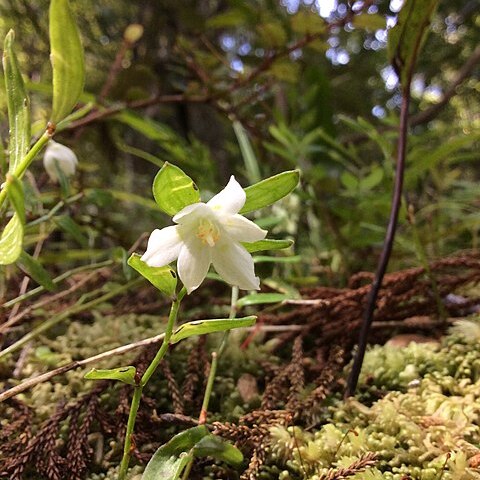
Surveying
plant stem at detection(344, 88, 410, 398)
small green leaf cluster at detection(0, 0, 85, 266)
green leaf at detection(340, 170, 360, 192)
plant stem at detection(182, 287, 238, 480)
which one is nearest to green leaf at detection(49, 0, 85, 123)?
small green leaf cluster at detection(0, 0, 85, 266)

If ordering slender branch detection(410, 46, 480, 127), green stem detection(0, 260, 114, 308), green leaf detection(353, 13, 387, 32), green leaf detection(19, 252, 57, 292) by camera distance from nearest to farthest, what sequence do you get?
green leaf detection(19, 252, 57, 292)
green stem detection(0, 260, 114, 308)
green leaf detection(353, 13, 387, 32)
slender branch detection(410, 46, 480, 127)

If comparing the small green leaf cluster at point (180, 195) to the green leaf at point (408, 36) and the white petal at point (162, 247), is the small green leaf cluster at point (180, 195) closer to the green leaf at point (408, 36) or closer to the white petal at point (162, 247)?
the white petal at point (162, 247)

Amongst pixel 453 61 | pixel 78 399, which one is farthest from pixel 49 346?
pixel 453 61

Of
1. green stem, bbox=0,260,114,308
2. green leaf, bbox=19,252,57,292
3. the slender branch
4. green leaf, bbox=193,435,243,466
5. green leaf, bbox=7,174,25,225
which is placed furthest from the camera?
the slender branch

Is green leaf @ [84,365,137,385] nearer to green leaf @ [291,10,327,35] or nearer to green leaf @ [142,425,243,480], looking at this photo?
green leaf @ [142,425,243,480]

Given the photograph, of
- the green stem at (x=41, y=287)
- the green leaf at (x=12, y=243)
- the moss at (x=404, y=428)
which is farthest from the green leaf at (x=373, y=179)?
the green leaf at (x=12, y=243)

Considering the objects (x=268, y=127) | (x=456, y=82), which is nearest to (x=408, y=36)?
(x=268, y=127)

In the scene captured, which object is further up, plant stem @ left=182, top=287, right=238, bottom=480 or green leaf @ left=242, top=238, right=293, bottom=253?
green leaf @ left=242, top=238, right=293, bottom=253

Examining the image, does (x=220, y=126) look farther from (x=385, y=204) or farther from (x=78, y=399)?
(x=78, y=399)

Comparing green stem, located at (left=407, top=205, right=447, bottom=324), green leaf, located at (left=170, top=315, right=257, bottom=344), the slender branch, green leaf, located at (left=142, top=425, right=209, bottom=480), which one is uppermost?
the slender branch
